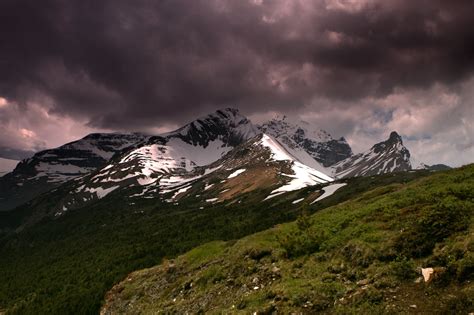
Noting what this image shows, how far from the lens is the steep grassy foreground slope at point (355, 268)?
18.0m

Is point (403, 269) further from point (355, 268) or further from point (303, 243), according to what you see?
point (303, 243)

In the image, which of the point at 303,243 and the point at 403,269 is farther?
the point at 303,243

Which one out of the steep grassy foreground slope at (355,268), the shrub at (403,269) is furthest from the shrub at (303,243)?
the shrub at (403,269)

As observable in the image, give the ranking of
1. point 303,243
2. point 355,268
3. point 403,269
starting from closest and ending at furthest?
point 403,269
point 355,268
point 303,243

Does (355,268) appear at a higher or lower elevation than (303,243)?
lower

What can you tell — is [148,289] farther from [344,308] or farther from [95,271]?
[95,271]

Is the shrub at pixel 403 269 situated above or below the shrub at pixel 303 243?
below

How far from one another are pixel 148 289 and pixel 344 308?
28.2m

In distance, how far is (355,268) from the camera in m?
22.8

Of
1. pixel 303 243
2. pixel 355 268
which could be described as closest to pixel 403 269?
pixel 355 268

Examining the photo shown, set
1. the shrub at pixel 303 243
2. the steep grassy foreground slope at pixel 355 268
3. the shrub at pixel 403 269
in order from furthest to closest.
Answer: the shrub at pixel 303 243 → the shrub at pixel 403 269 → the steep grassy foreground slope at pixel 355 268

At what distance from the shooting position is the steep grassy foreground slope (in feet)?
59.1

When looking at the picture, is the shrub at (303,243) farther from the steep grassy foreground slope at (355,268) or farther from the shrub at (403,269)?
the shrub at (403,269)

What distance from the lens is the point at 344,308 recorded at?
18750 mm
